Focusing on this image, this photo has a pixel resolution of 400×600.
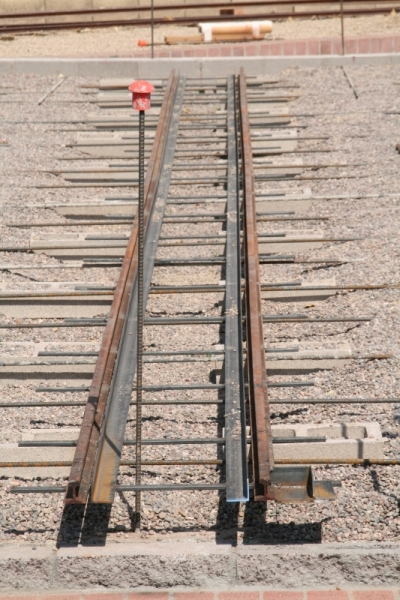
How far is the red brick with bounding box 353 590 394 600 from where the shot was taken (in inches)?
209

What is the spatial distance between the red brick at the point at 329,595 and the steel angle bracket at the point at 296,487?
1.64ft

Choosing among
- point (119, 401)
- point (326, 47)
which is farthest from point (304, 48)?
point (119, 401)

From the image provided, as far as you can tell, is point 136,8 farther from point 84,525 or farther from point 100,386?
point 84,525

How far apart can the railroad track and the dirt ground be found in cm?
604

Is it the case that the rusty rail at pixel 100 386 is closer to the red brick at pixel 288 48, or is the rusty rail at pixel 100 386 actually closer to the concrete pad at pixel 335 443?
the concrete pad at pixel 335 443

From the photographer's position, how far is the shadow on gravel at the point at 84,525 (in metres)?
5.59

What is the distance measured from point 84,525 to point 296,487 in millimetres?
1266

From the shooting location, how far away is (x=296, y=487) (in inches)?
221

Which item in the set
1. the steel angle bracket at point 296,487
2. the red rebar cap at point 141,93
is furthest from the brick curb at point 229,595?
the red rebar cap at point 141,93

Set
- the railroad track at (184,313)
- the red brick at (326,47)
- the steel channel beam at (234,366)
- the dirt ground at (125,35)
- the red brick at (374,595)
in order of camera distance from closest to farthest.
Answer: the red brick at (374,595), the steel channel beam at (234,366), the railroad track at (184,313), the red brick at (326,47), the dirt ground at (125,35)

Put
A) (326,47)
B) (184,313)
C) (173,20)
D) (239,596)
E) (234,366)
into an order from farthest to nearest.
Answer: (173,20), (326,47), (184,313), (234,366), (239,596)

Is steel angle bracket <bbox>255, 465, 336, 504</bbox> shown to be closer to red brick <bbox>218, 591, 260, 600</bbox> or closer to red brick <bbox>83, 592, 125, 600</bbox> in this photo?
red brick <bbox>218, 591, 260, 600</bbox>

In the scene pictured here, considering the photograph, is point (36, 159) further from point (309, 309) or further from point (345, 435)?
point (345, 435)

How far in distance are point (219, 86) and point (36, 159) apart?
4498 mm
